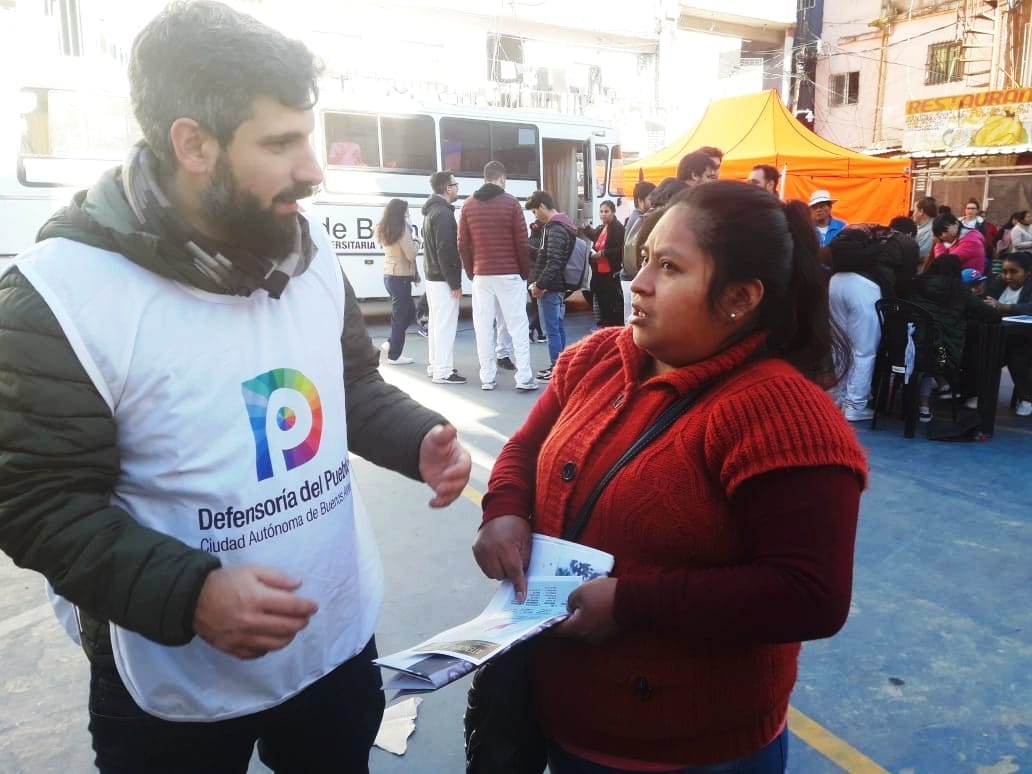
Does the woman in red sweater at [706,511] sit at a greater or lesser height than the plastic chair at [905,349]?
greater

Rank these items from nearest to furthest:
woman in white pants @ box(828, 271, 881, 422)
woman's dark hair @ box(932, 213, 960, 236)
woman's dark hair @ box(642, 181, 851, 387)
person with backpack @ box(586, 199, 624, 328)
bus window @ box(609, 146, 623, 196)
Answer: woman's dark hair @ box(642, 181, 851, 387) < woman in white pants @ box(828, 271, 881, 422) < person with backpack @ box(586, 199, 624, 328) < woman's dark hair @ box(932, 213, 960, 236) < bus window @ box(609, 146, 623, 196)

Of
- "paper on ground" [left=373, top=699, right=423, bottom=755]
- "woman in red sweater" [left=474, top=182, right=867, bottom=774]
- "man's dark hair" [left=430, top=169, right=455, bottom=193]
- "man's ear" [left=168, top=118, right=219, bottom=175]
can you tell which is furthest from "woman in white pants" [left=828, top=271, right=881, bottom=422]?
"man's ear" [left=168, top=118, right=219, bottom=175]

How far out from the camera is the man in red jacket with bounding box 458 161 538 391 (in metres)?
7.10

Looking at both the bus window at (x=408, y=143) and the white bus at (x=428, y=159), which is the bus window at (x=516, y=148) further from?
the bus window at (x=408, y=143)

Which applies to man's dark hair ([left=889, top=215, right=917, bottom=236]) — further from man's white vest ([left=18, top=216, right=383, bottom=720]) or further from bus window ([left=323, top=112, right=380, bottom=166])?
man's white vest ([left=18, top=216, right=383, bottom=720])

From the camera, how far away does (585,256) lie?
8102mm

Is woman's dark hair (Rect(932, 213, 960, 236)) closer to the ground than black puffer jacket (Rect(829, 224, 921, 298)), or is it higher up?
higher up

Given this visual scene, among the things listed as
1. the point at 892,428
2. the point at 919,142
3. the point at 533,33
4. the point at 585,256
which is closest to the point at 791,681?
the point at 892,428

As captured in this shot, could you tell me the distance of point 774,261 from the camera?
1.31m

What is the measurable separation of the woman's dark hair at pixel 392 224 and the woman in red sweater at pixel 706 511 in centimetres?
761

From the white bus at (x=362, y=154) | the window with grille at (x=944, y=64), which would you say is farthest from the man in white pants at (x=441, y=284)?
the window with grille at (x=944, y=64)

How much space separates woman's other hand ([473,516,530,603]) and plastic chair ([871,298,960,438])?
539 cm

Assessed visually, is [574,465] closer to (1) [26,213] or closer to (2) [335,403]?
(2) [335,403]

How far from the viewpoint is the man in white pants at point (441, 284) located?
7531mm
